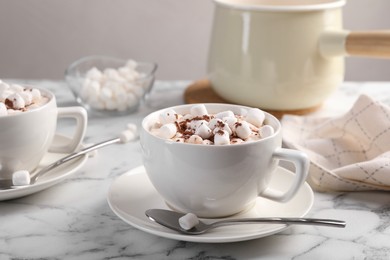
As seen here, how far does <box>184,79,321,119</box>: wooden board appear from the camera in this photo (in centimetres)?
132

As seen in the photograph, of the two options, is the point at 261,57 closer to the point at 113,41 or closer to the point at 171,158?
the point at 171,158

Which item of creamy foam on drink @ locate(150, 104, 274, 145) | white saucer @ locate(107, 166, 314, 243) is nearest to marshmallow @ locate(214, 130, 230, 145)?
creamy foam on drink @ locate(150, 104, 274, 145)

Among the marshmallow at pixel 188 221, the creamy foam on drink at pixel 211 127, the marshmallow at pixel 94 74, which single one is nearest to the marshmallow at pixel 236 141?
the creamy foam on drink at pixel 211 127

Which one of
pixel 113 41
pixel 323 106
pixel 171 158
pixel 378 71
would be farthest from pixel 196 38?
pixel 171 158

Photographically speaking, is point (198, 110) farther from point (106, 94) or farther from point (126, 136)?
point (106, 94)

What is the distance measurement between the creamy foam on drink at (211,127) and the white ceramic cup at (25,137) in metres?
0.17

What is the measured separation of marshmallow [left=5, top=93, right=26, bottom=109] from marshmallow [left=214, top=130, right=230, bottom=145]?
305 millimetres

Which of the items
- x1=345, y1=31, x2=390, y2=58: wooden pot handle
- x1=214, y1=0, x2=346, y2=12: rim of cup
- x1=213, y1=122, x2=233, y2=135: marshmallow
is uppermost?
x1=214, y1=0, x2=346, y2=12: rim of cup

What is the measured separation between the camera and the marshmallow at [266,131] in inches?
31.7

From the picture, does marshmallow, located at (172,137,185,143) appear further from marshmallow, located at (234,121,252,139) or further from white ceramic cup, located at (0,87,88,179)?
white ceramic cup, located at (0,87,88,179)

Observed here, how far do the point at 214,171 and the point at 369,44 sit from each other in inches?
22.9

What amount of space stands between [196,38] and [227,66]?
1219mm

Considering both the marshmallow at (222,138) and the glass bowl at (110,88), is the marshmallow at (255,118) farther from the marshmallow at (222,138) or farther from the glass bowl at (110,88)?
the glass bowl at (110,88)

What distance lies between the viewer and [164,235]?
0.75m
